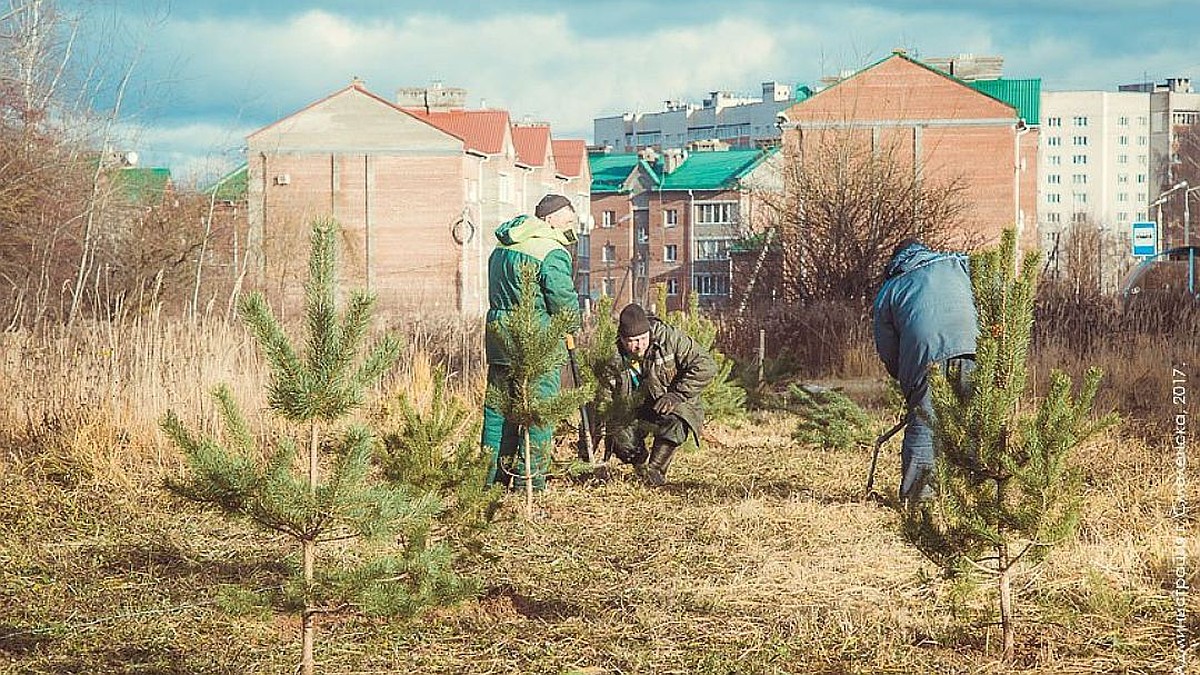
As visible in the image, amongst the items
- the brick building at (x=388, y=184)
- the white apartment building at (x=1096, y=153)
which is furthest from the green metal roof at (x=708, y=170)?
the white apartment building at (x=1096, y=153)

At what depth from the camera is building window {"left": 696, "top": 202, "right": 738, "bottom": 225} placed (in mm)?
63481

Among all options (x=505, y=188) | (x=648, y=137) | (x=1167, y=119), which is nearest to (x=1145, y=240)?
(x=505, y=188)

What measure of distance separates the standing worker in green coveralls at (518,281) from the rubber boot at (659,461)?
0.76 m

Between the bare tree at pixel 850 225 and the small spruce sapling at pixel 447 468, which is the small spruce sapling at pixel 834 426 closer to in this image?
the small spruce sapling at pixel 447 468

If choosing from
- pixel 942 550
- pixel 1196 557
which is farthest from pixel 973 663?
pixel 1196 557

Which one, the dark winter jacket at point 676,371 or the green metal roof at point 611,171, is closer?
the dark winter jacket at point 676,371

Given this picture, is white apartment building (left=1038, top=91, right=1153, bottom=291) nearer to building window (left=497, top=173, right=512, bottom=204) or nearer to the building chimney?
the building chimney

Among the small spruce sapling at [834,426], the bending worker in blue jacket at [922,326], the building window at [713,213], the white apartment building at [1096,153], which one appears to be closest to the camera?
the bending worker in blue jacket at [922,326]

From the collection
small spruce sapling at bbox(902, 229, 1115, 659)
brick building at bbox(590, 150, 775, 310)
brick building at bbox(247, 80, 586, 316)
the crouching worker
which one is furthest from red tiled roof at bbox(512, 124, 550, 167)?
small spruce sapling at bbox(902, 229, 1115, 659)

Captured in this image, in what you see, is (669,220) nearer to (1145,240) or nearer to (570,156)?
(570,156)

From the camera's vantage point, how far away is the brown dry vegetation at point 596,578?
4.56 metres

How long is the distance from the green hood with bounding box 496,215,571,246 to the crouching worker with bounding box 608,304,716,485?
81cm

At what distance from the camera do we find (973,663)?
4430 mm

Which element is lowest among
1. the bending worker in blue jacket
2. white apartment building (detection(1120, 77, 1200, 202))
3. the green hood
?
the bending worker in blue jacket
